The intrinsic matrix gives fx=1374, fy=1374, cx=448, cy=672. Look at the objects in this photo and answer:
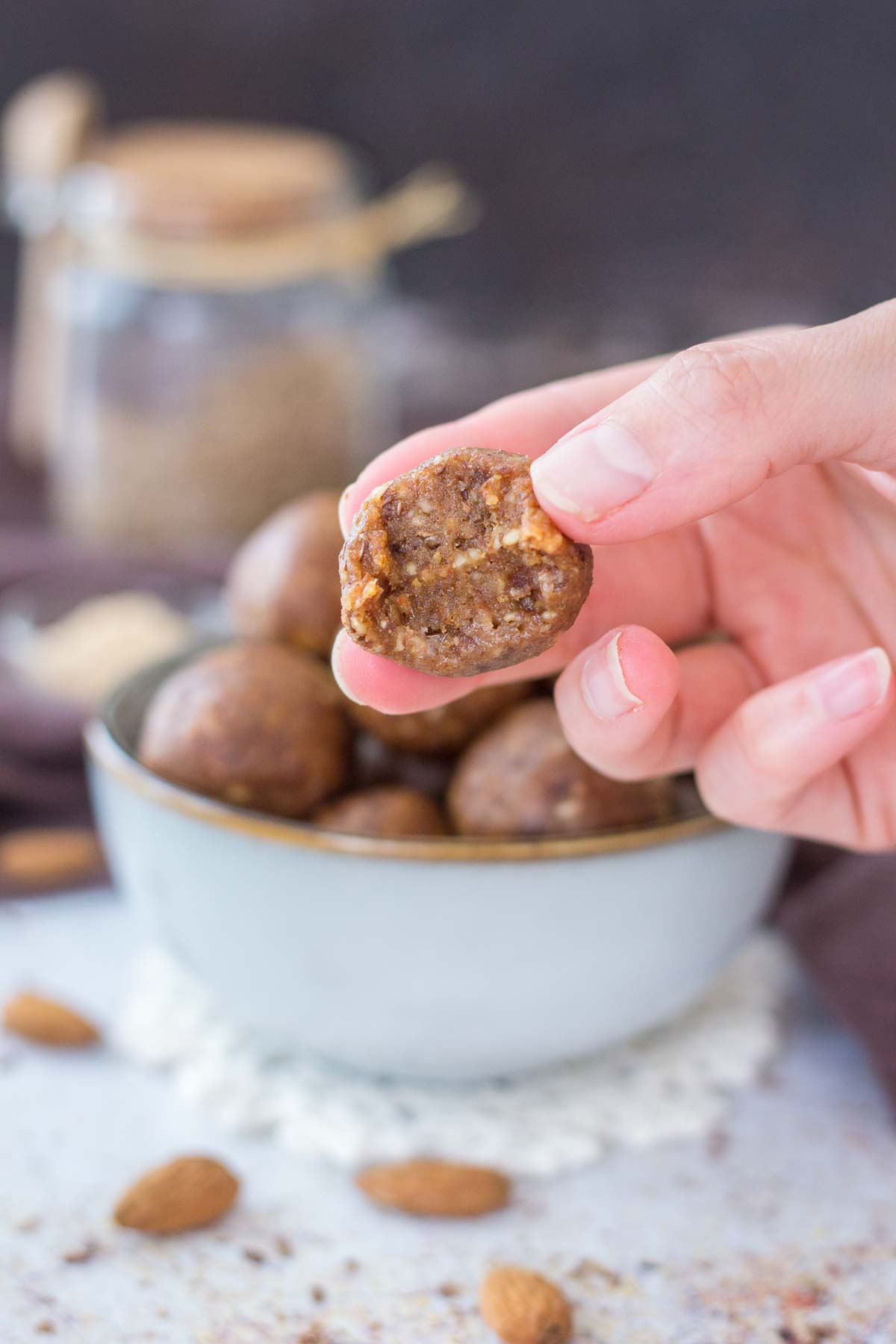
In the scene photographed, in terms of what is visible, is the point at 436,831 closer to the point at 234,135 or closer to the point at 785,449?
the point at 785,449

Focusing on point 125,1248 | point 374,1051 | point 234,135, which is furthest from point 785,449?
point 234,135

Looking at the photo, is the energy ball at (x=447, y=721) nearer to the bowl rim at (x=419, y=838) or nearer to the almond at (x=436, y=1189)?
the bowl rim at (x=419, y=838)

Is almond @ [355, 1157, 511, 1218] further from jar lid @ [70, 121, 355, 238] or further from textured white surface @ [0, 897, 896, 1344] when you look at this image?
jar lid @ [70, 121, 355, 238]

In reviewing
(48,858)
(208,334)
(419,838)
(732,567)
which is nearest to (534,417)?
(732,567)

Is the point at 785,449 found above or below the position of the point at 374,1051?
above

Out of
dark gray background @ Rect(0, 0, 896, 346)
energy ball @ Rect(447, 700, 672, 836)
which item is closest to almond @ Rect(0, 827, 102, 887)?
energy ball @ Rect(447, 700, 672, 836)

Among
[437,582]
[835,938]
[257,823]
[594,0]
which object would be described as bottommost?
[835,938]
